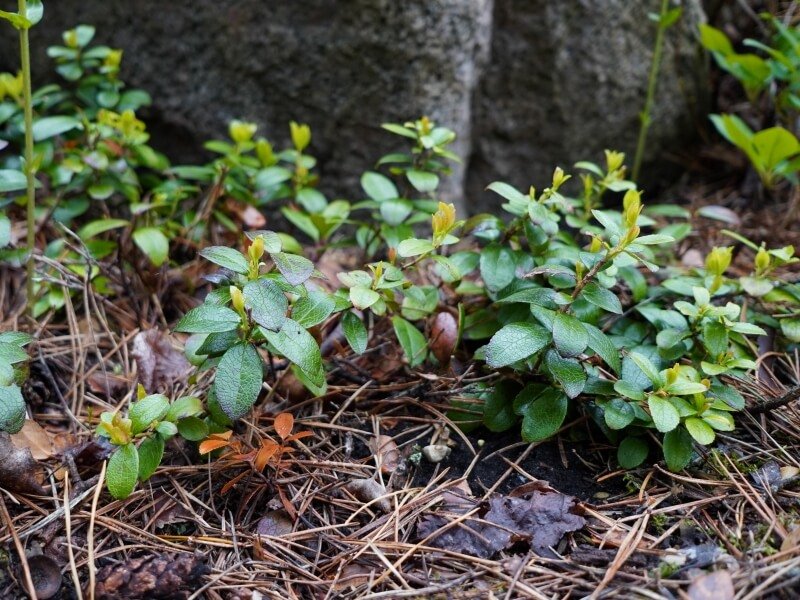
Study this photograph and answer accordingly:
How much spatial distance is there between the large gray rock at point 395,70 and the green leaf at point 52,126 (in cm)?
55

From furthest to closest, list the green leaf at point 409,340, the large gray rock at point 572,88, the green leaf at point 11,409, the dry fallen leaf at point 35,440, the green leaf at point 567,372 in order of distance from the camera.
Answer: the large gray rock at point 572,88 < the green leaf at point 409,340 < the dry fallen leaf at point 35,440 < the green leaf at point 567,372 < the green leaf at point 11,409

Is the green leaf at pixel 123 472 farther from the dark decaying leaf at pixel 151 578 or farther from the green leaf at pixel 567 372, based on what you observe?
the green leaf at pixel 567 372

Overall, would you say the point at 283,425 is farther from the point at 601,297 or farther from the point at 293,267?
the point at 601,297

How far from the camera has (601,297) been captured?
172 centimetres

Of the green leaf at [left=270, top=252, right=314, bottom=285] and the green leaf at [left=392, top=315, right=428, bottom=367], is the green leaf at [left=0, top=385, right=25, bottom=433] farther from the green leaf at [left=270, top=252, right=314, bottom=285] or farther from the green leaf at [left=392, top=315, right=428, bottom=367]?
the green leaf at [left=392, top=315, right=428, bottom=367]

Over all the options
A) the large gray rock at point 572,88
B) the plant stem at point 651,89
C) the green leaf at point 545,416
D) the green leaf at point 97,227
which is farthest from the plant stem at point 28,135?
the plant stem at point 651,89

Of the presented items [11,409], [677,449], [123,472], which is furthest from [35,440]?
[677,449]

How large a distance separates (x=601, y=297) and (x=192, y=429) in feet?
3.54

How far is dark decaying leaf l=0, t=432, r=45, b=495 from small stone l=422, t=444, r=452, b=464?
96 centimetres

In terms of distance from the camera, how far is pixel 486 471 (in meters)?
1.79

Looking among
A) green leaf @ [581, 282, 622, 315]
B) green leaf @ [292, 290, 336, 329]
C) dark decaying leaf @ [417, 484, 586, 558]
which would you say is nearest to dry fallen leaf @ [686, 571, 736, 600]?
dark decaying leaf @ [417, 484, 586, 558]

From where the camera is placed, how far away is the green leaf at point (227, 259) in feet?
5.32

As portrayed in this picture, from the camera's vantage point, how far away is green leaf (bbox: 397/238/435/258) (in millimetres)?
1738

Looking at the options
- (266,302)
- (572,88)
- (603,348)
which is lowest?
(603,348)
